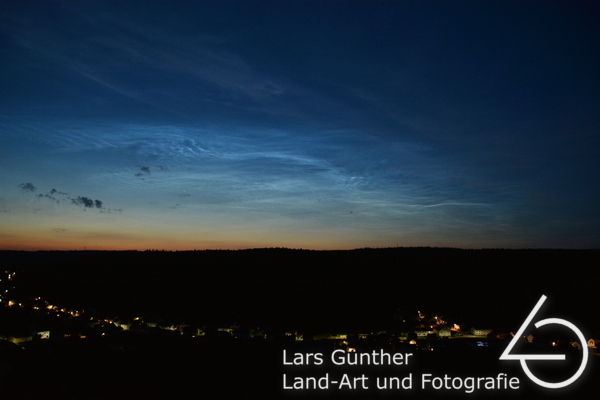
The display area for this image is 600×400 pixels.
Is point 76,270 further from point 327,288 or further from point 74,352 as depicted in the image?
point 74,352

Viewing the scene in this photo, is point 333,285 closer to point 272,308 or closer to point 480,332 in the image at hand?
point 272,308

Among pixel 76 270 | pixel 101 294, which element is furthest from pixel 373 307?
pixel 76 270

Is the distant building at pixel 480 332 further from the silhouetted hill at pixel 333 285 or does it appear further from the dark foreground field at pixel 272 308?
the silhouetted hill at pixel 333 285

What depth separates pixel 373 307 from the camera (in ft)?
113

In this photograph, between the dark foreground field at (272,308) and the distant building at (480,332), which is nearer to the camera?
the dark foreground field at (272,308)

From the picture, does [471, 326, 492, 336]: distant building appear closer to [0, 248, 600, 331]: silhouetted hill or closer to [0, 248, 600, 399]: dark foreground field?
[0, 248, 600, 399]: dark foreground field

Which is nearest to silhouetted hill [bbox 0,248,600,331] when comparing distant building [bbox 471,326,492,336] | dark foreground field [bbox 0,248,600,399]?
dark foreground field [bbox 0,248,600,399]

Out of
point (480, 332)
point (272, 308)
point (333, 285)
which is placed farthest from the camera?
point (333, 285)

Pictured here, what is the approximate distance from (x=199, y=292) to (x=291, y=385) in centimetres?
3568

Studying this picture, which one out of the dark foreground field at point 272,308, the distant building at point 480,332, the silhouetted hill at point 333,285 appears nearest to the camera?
the dark foreground field at point 272,308

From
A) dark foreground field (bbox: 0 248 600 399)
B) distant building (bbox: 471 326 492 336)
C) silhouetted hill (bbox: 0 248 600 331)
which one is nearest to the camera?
dark foreground field (bbox: 0 248 600 399)

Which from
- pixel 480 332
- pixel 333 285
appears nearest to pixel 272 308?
pixel 333 285

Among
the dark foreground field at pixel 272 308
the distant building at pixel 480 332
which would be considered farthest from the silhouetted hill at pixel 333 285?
the distant building at pixel 480 332

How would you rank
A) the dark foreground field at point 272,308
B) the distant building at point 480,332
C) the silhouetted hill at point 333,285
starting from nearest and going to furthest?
the dark foreground field at point 272,308
the distant building at point 480,332
the silhouetted hill at point 333,285
